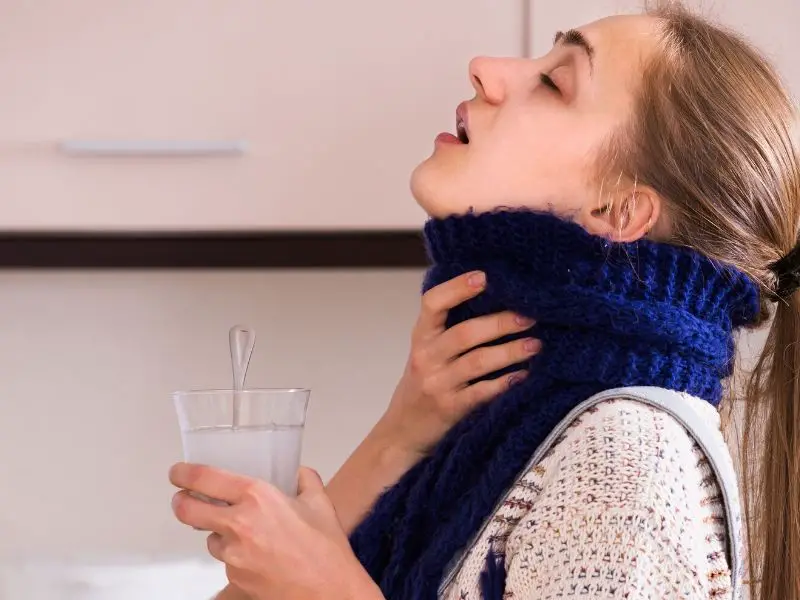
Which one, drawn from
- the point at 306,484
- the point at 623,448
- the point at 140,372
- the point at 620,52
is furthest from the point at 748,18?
the point at 140,372

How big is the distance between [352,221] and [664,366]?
592mm

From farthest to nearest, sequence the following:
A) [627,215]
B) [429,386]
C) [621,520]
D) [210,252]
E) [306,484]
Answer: [210,252]
[429,386]
[627,215]
[306,484]
[621,520]

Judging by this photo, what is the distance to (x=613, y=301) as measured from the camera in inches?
33.3

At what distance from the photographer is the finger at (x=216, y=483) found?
0.72 metres

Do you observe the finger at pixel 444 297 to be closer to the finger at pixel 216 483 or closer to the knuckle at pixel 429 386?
the knuckle at pixel 429 386

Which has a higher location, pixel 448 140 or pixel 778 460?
pixel 448 140

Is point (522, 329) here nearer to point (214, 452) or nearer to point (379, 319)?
point (214, 452)

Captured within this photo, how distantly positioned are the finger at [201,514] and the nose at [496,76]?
48 centimetres

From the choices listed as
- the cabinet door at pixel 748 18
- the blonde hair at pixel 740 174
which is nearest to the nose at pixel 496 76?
the blonde hair at pixel 740 174

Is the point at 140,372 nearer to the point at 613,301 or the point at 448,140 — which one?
the point at 448,140

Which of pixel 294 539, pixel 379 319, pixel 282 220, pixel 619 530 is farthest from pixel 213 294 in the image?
pixel 619 530

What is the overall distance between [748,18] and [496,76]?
1.71 ft

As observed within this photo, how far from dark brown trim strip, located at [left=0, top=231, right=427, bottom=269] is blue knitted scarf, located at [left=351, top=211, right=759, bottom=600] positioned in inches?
26.9

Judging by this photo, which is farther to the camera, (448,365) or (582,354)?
(448,365)
